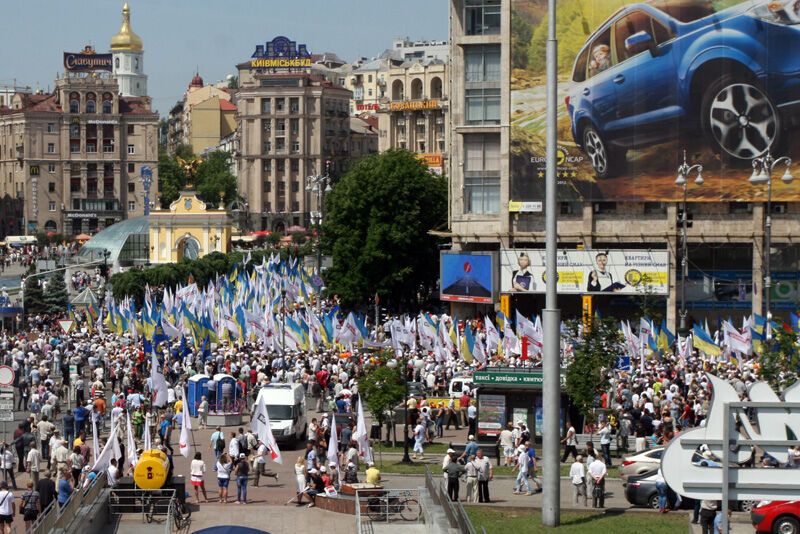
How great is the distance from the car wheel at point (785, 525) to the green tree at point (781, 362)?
11.4m

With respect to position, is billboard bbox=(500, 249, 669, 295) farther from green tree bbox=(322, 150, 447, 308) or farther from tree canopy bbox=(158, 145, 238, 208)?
tree canopy bbox=(158, 145, 238, 208)

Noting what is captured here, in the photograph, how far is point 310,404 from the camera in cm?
4409

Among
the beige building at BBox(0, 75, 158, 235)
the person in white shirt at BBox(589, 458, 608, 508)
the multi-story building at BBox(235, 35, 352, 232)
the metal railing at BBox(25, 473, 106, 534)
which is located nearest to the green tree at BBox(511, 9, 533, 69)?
the person in white shirt at BBox(589, 458, 608, 508)

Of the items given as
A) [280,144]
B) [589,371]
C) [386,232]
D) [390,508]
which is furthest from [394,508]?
[280,144]

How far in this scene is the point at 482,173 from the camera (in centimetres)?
6681

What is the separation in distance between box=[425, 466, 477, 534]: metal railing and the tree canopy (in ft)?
451

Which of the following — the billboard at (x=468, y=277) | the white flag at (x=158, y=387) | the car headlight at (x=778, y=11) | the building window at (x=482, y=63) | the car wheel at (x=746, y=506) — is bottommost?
the car wheel at (x=746, y=506)

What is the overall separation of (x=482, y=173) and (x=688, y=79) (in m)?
9.57

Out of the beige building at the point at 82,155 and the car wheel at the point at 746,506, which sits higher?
the beige building at the point at 82,155

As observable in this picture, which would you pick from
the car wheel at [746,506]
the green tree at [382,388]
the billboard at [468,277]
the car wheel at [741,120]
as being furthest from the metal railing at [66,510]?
the car wheel at [741,120]

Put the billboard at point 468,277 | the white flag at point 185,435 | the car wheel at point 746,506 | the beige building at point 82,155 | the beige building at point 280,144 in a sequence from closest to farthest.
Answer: the car wheel at point 746,506, the white flag at point 185,435, the billboard at point 468,277, the beige building at point 82,155, the beige building at point 280,144

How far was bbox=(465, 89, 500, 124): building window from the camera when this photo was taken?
66188 mm

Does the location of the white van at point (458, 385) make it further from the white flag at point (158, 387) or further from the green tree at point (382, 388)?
the white flag at point (158, 387)

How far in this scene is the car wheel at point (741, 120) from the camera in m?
62.0
